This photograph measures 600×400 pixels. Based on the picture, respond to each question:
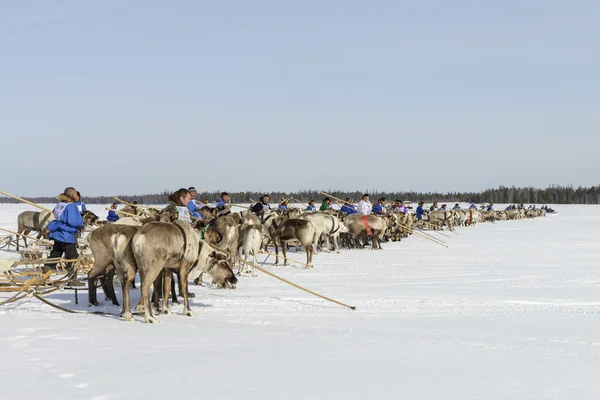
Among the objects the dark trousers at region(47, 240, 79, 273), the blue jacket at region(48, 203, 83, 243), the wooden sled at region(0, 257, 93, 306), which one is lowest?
the wooden sled at region(0, 257, 93, 306)

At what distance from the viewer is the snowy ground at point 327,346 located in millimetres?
5234

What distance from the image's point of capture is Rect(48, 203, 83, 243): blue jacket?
35.4 ft

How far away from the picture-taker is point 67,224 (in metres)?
10.9

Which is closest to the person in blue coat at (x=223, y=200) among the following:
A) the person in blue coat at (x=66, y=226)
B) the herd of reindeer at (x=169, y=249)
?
the herd of reindeer at (x=169, y=249)

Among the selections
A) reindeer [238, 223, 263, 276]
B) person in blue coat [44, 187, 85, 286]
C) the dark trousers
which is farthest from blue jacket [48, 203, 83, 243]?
reindeer [238, 223, 263, 276]

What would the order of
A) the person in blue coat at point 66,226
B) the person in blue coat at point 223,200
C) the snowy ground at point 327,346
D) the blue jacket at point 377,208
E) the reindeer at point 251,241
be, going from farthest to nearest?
the blue jacket at point 377,208
the person in blue coat at point 223,200
the reindeer at point 251,241
the person in blue coat at point 66,226
the snowy ground at point 327,346

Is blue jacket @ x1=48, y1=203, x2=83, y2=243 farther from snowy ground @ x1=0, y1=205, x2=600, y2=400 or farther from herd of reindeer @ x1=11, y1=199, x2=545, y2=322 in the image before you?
snowy ground @ x1=0, y1=205, x2=600, y2=400

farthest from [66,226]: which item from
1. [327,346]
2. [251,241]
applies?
[327,346]

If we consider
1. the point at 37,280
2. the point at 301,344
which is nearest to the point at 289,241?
the point at 37,280

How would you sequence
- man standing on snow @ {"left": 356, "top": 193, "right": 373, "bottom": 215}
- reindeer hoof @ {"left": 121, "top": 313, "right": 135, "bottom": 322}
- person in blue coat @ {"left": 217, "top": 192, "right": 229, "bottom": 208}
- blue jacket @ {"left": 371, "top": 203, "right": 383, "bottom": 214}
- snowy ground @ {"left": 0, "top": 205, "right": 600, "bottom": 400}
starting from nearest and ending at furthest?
snowy ground @ {"left": 0, "top": 205, "right": 600, "bottom": 400} < reindeer hoof @ {"left": 121, "top": 313, "right": 135, "bottom": 322} < person in blue coat @ {"left": 217, "top": 192, "right": 229, "bottom": 208} < man standing on snow @ {"left": 356, "top": 193, "right": 373, "bottom": 215} < blue jacket @ {"left": 371, "top": 203, "right": 383, "bottom": 214}

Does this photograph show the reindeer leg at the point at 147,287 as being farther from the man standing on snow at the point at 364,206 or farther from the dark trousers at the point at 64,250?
the man standing on snow at the point at 364,206

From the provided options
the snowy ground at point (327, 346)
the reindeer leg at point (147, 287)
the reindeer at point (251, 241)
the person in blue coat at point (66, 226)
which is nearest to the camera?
the snowy ground at point (327, 346)

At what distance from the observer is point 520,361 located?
19.8 ft

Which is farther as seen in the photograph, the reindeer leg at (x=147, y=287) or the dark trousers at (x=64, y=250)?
the dark trousers at (x=64, y=250)
